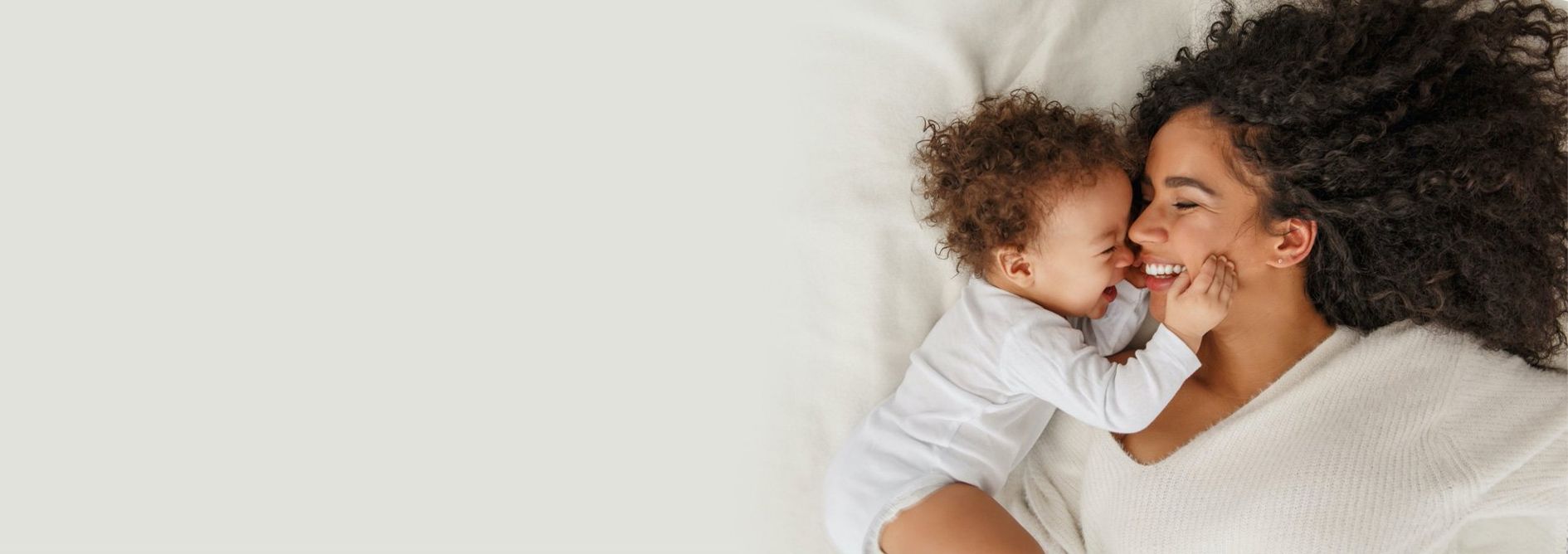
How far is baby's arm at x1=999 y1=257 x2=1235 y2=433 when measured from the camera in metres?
1.81

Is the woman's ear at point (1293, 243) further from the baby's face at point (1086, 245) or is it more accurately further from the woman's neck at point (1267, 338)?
the baby's face at point (1086, 245)

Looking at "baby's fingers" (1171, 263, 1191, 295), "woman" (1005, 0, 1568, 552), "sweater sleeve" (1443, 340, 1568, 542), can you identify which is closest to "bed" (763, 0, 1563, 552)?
"woman" (1005, 0, 1568, 552)

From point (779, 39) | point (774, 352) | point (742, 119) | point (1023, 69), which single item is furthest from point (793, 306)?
point (1023, 69)

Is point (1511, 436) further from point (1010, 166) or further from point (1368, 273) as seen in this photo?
point (1010, 166)

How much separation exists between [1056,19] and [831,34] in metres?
0.51

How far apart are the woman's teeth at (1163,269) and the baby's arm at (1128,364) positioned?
38 mm

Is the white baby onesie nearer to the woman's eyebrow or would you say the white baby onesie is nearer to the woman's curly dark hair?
the woman's eyebrow

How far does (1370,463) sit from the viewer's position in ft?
5.83

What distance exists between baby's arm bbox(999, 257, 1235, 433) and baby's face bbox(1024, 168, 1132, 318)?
0.08 meters

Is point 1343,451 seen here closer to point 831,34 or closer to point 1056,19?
point 1056,19

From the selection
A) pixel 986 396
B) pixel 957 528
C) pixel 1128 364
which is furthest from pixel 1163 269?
pixel 957 528

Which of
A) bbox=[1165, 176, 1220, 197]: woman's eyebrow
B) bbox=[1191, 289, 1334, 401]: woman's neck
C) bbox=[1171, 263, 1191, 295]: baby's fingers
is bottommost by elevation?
bbox=[1191, 289, 1334, 401]: woman's neck

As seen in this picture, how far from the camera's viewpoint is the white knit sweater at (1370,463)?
1.76 metres

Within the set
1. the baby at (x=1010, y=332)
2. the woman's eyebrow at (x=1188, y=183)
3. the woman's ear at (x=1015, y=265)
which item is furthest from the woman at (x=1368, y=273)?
the woman's ear at (x=1015, y=265)
